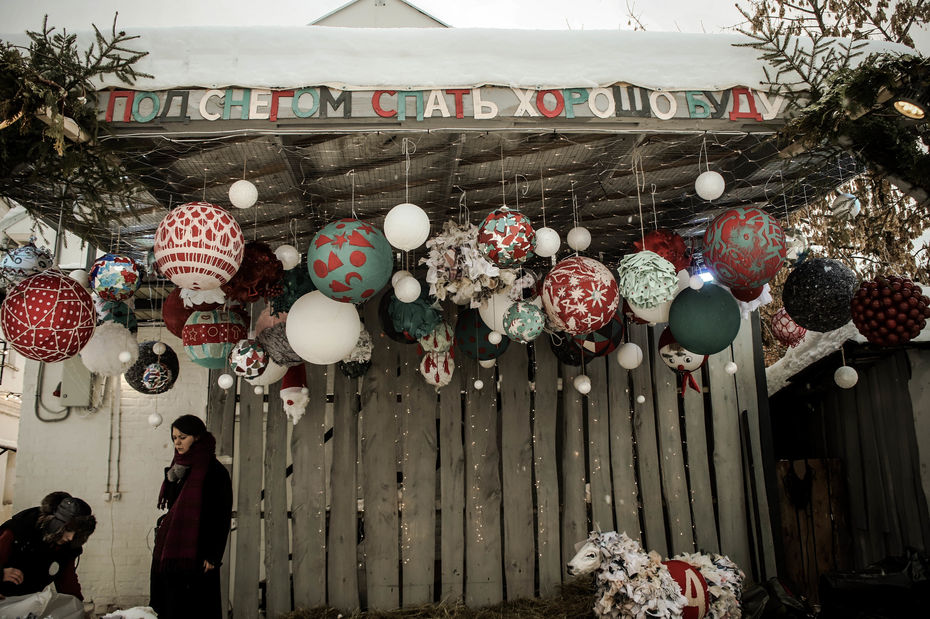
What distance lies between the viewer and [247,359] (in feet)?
10.9

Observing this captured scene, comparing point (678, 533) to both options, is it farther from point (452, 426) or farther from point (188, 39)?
point (188, 39)

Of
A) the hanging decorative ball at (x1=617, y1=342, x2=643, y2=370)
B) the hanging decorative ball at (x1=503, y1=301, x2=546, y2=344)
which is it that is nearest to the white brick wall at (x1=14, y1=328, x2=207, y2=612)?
the hanging decorative ball at (x1=503, y1=301, x2=546, y2=344)

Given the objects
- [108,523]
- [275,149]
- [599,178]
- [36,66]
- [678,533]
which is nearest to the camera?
[36,66]

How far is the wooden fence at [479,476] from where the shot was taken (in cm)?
427

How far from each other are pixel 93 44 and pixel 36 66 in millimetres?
241

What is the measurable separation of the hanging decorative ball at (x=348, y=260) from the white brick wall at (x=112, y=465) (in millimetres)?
4015

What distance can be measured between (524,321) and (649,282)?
658 millimetres

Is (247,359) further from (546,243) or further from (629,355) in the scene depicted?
(629,355)

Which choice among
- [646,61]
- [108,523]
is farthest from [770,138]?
[108,523]

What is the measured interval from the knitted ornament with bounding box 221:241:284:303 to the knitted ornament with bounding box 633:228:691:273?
1994 millimetres

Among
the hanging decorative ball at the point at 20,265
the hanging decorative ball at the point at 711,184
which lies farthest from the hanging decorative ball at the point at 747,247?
the hanging decorative ball at the point at 20,265

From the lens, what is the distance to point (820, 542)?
444 cm

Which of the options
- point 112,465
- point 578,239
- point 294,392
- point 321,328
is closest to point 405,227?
point 321,328

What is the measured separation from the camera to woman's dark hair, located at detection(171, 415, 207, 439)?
369 centimetres
